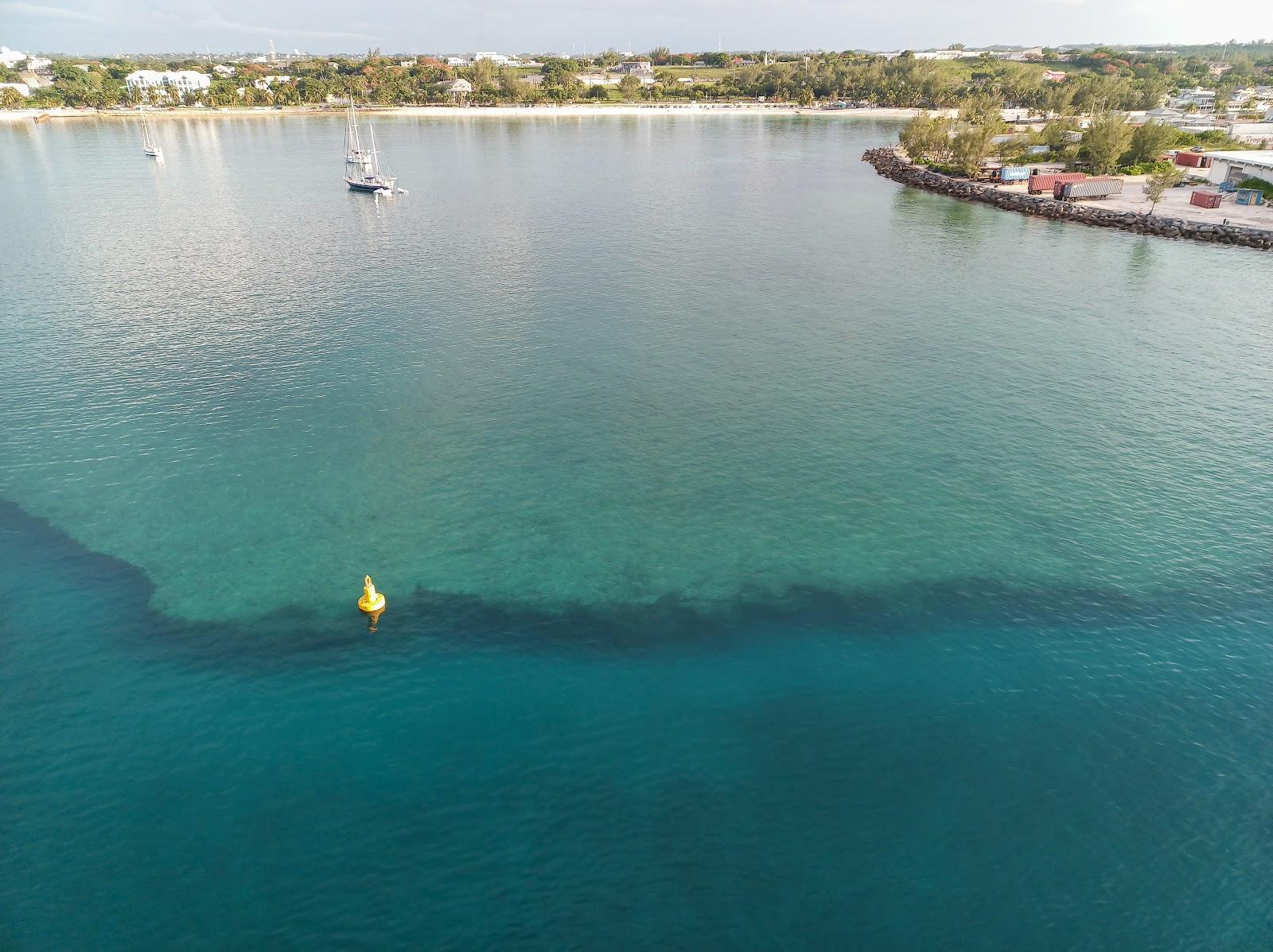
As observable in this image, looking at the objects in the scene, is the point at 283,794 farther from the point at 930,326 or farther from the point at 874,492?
the point at 930,326

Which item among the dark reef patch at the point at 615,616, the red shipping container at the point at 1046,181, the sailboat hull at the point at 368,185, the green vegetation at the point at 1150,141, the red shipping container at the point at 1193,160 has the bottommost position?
the dark reef patch at the point at 615,616

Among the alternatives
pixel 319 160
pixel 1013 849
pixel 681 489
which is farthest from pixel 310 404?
pixel 319 160

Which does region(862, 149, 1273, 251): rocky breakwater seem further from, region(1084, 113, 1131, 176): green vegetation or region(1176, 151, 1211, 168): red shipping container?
region(1176, 151, 1211, 168): red shipping container

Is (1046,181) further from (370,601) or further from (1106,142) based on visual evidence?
(370,601)

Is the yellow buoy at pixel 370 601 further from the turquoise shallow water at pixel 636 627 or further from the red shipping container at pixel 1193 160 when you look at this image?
the red shipping container at pixel 1193 160

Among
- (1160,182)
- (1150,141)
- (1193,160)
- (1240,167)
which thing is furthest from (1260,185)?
(1193,160)

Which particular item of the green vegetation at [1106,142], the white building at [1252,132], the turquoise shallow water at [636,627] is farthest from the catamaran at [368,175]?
the white building at [1252,132]

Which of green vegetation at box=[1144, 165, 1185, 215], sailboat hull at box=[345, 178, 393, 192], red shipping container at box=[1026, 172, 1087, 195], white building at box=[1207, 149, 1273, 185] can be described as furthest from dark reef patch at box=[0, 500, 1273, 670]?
white building at box=[1207, 149, 1273, 185]
